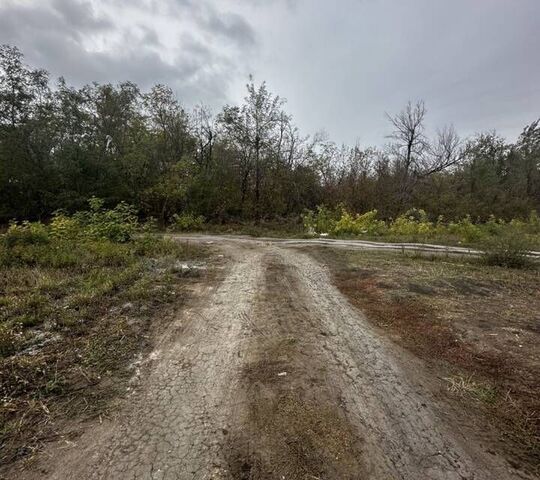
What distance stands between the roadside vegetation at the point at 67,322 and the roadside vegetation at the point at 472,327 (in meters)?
2.92

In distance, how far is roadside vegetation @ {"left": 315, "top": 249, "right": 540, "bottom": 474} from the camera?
238cm

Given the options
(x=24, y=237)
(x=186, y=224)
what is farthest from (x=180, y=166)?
(x=24, y=237)

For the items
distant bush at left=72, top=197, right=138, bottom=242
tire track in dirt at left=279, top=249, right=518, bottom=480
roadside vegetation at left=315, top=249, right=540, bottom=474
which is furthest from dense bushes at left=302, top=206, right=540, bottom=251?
tire track in dirt at left=279, top=249, right=518, bottom=480

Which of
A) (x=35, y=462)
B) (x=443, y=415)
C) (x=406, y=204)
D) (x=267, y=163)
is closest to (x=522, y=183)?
(x=406, y=204)

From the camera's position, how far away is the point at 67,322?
3.60 metres

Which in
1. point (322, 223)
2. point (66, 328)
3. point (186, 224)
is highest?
point (322, 223)

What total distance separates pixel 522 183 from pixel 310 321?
35.7m

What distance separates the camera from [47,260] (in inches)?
240

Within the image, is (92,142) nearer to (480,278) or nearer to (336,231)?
(336,231)

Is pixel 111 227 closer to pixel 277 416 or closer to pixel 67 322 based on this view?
pixel 67 322

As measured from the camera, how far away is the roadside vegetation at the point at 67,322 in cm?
232

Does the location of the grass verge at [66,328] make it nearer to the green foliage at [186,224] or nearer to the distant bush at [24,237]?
the distant bush at [24,237]

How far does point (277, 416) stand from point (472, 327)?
9.58 ft

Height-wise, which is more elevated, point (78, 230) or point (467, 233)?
point (467, 233)
